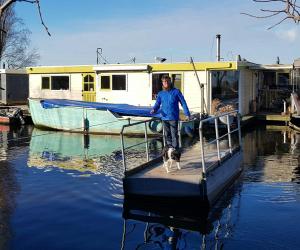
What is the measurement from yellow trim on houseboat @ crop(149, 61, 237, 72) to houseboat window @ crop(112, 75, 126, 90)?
2.05 meters

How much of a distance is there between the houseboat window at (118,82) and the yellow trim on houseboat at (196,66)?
205cm

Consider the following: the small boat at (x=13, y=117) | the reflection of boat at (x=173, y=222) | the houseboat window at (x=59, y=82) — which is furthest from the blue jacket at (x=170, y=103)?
the houseboat window at (x=59, y=82)

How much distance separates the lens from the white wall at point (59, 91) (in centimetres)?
2850

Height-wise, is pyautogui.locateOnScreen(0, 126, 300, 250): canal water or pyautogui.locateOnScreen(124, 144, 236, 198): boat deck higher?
pyautogui.locateOnScreen(124, 144, 236, 198): boat deck

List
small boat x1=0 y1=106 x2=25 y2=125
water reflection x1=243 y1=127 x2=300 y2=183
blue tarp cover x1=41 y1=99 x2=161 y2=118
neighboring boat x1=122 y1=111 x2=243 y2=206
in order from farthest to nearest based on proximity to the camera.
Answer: small boat x1=0 y1=106 x2=25 y2=125 → blue tarp cover x1=41 y1=99 x2=161 y2=118 → water reflection x1=243 y1=127 x2=300 y2=183 → neighboring boat x1=122 y1=111 x2=243 y2=206

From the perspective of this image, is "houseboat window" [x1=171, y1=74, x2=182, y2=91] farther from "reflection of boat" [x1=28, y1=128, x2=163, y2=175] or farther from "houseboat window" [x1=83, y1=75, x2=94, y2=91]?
"reflection of boat" [x1=28, y1=128, x2=163, y2=175]

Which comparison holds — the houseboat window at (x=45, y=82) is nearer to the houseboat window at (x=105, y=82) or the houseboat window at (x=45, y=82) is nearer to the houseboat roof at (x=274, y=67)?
the houseboat window at (x=105, y=82)

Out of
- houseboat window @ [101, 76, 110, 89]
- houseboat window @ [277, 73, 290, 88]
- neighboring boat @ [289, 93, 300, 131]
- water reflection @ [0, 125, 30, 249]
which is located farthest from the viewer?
houseboat window @ [277, 73, 290, 88]

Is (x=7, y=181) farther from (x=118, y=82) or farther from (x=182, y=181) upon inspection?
(x=118, y=82)

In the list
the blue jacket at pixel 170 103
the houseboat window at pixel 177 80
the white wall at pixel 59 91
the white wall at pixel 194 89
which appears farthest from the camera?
the white wall at pixel 59 91

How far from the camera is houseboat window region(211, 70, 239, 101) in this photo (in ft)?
84.9

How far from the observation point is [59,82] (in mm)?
29297

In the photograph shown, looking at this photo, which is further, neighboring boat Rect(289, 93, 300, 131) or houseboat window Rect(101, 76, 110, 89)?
houseboat window Rect(101, 76, 110, 89)

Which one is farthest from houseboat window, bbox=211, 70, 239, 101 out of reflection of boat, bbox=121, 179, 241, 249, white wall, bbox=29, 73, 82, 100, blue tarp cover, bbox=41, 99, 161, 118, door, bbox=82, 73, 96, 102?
reflection of boat, bbox=121, 179, 241, 249
